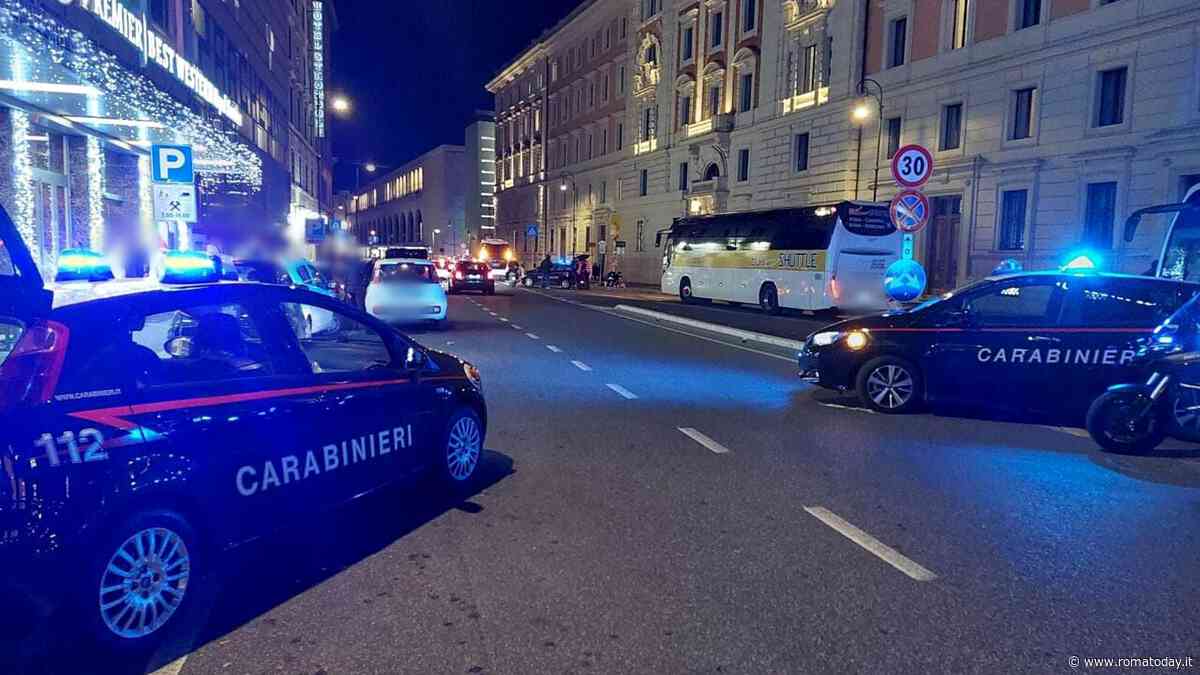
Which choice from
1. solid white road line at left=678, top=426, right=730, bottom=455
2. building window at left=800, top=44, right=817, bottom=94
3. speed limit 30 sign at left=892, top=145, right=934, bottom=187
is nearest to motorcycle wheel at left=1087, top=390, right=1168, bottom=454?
solid white road line at left=678, top=426, right=730, bottom=455

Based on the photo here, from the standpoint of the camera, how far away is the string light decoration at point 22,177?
14.3m

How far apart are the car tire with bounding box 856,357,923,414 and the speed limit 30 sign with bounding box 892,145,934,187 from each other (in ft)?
13.8

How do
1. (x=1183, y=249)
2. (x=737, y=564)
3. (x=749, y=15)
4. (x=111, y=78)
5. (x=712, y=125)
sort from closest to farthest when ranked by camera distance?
(x=737, y=564), (x=111, y=78), (x=1183, y=249), (x=749, y=15), (x=712, y=125)

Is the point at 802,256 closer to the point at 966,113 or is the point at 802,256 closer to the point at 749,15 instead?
the point at 966,113

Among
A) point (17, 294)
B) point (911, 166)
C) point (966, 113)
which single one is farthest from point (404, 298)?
point (966, 113)

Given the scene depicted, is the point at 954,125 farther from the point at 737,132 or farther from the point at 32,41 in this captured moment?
the point at 32,41

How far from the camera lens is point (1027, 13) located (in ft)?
92.5

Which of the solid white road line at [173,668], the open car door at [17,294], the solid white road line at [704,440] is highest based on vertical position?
the open car door at [17,294]

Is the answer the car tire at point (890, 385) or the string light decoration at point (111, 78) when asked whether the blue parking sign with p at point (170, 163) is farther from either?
the car tire at point (890, 385)

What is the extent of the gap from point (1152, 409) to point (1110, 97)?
22.4 m

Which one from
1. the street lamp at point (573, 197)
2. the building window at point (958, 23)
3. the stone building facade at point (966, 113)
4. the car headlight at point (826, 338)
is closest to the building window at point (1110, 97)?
the stone building facade at point (966, 113)

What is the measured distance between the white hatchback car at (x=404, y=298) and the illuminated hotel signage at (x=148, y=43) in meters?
5.74

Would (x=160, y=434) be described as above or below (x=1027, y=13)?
below

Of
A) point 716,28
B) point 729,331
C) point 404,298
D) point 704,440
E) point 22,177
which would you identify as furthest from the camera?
point 716,28
